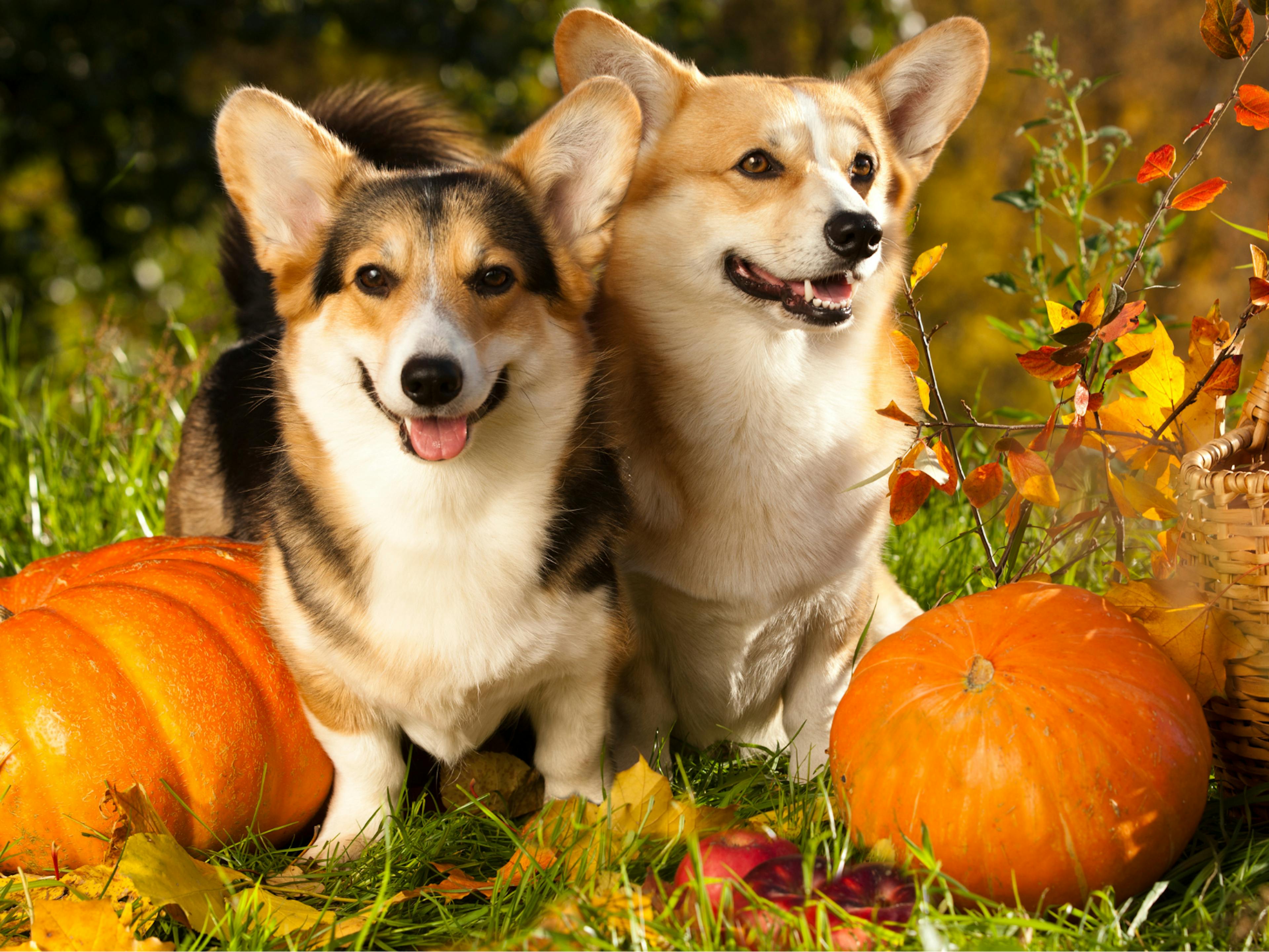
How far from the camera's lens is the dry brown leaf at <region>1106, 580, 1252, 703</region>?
181 cm

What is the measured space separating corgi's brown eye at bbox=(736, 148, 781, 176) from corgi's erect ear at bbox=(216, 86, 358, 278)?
79cm

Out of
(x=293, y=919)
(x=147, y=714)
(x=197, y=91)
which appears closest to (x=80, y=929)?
(x=293, y=919)

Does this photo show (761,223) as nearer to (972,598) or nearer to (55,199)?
(972,598)

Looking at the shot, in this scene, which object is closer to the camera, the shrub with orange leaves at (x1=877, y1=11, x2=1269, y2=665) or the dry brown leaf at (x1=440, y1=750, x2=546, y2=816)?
the shrub with orange leaves at (x1=877, y1=11, x2=1269, y2=665)

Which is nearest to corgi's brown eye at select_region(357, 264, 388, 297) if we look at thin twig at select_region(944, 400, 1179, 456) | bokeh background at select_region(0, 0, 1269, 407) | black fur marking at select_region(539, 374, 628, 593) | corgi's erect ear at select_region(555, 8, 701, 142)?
black fur marking at select_region(539, 374, 628, 593)

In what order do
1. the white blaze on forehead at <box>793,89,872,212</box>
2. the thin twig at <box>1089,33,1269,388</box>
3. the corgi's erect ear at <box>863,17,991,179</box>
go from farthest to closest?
1. the corgi's erect ear at <box>863,17,991,179</box>
2. the white blaze on forehead at <box>793,89,872,212</box>
3. the thin twig at <box>1089,33,1269,388</box>

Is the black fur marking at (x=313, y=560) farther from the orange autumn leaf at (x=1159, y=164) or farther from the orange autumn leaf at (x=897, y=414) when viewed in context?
the orange autumn leaf at (x=1159, y=164)

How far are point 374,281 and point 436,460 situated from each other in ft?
1.25

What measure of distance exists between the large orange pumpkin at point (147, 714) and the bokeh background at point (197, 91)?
6.33 ft

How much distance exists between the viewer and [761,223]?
90.0 inches

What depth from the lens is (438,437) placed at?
1865 mm

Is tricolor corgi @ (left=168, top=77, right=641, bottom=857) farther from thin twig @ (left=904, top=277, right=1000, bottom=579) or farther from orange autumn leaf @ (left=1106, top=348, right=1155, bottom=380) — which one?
orange autumn leaf @ (left=1106, top=348, right=1155, bottom=380)

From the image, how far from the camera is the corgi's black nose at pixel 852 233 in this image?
218 cm

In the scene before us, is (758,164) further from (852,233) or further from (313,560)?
(313,560)
